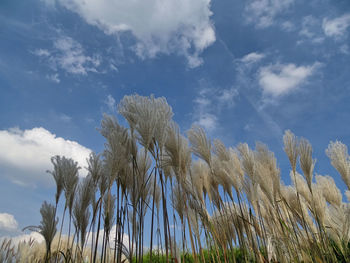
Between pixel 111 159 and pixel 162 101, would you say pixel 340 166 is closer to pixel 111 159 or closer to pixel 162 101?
pixel 162 101

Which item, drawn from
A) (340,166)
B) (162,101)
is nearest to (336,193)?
(340,166)

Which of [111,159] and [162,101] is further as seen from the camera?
[162,101]

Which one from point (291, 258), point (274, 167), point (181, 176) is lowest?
point (291, 258)

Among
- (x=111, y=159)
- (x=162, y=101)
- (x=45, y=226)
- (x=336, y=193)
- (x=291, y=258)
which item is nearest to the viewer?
(x=111, y=159)

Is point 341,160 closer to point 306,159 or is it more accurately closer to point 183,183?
point 306,159

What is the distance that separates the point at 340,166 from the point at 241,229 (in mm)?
1421

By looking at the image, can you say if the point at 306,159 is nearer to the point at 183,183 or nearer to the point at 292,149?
the point at 292,149

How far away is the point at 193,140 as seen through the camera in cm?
274

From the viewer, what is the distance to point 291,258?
8.57ft

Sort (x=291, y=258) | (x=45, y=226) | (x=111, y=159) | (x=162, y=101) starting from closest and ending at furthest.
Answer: (x=111, y=159) → (x=162, y=101) → (x=291, y=258) → (x=45, y=226)

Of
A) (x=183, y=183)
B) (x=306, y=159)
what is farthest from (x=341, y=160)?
(x=183, y=183)

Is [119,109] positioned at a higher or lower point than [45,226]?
higher

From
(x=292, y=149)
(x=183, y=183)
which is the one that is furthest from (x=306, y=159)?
(x=183, y=183)

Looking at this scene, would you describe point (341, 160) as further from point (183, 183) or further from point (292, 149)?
point (183, 183)
